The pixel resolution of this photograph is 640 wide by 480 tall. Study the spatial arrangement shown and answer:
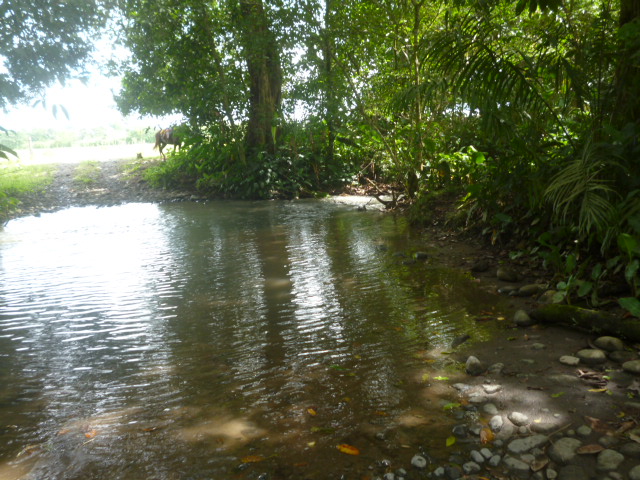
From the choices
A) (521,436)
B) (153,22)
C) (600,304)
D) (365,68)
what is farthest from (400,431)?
(153,22)

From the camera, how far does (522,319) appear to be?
138 inches

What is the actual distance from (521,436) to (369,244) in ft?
14.2

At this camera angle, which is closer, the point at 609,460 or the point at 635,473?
the point at 635,473

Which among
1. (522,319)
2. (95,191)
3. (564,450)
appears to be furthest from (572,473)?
(95,191)

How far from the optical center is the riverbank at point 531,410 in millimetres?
2031

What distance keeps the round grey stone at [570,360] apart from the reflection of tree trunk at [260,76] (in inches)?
354

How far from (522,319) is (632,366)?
2.95 ft

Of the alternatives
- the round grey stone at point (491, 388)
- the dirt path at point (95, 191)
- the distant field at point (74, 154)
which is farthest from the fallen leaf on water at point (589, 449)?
the distant field at point (74, 154)

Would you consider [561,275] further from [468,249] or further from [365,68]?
Result: [365,68]

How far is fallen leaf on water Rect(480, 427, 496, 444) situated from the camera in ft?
7.26

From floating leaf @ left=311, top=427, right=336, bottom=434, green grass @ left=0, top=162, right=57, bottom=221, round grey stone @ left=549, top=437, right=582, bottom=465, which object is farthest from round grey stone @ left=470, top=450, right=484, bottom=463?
green grass @ left=0, top=162, right=57, bottom=221

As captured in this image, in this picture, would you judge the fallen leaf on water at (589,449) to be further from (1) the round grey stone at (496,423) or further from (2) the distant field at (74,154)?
(2) the distant field at (74,154)

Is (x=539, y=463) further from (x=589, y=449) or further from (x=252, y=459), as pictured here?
(x=252, y=459)

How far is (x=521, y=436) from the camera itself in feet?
7.30
